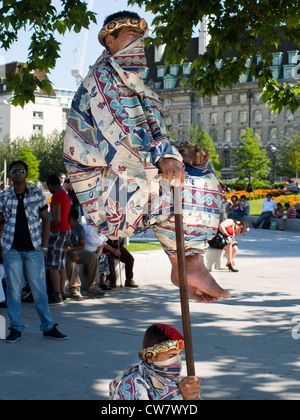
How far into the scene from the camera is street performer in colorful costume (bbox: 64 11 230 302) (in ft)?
9.37

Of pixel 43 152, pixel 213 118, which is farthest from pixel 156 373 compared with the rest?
pixel 213 118

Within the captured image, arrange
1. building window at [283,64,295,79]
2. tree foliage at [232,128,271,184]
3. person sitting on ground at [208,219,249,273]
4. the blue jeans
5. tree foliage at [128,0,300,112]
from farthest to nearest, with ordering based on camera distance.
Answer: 1. building window at [283,64,295,79]
2. tree foliage at [232,128,271,184]
3. person sitting on ground at [208,219,249,273]
4. tree foliage at [128,0,300,112]
5. the blue jeans

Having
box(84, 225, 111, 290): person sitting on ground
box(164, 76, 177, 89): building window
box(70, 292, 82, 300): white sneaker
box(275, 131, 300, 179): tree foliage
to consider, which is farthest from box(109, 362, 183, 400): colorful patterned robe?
box(164, 76, 177, 89): building window

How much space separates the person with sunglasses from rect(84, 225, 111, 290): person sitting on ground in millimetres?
3395

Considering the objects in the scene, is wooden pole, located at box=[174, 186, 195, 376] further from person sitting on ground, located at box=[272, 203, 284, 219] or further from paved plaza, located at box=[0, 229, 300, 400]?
person sitting on ground, located at box=[272, 203, 284, 219]

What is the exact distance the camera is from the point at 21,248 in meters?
7.55

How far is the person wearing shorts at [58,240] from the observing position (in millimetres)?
9836

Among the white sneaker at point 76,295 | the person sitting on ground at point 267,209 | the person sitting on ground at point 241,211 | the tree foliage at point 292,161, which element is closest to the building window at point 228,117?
the tree foliage at point 292,161

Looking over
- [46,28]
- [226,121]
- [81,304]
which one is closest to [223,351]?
[81,304]

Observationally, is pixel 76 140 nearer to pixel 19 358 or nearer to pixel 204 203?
pixel 204 203

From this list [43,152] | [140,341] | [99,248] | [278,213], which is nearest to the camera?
[140,341]

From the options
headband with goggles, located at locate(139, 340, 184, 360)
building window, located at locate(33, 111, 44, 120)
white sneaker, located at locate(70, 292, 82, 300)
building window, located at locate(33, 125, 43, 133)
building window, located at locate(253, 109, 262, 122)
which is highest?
building window, located at locate(33, 111, 44, 120)

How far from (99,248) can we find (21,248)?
383 centimetres

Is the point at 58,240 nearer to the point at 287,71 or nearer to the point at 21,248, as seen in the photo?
the point at 21,248
